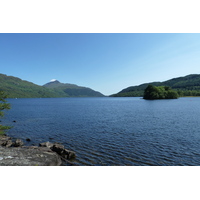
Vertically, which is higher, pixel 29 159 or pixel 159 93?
pixel 159 93

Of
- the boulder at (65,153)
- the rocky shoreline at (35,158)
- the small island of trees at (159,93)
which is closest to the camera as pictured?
the rocky shoreline at (35,158)

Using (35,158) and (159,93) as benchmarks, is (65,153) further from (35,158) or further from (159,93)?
(159,93)

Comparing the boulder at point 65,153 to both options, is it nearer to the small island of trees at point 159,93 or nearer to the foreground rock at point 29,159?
the foreground rock at point 29,159

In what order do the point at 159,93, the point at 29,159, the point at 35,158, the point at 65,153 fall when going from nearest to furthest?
the point at 29,159, the point at 35,158, the point at 65,153, the point at 159,93

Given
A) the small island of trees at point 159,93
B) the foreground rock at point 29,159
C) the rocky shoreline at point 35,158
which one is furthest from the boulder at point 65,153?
the small island of trees at point 159,93

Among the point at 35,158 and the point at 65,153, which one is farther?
the point at 65,153

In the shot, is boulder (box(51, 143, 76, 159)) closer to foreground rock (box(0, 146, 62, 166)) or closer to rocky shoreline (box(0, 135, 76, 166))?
rocky shoreline (box(0, 135, 76, 166))

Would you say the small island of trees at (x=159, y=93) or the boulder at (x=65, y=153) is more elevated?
the small island of trees at (x=159, y=93)

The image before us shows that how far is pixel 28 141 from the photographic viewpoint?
31.8 metres

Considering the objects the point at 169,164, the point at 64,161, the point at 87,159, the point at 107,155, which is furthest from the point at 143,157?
the point at 64,161

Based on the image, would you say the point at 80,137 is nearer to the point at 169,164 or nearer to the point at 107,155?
the point at 107,155

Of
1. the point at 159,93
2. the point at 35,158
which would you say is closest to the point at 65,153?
the point at 35,158

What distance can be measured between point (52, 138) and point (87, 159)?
49.6 ft

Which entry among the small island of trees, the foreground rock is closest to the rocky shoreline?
the foreground rock
